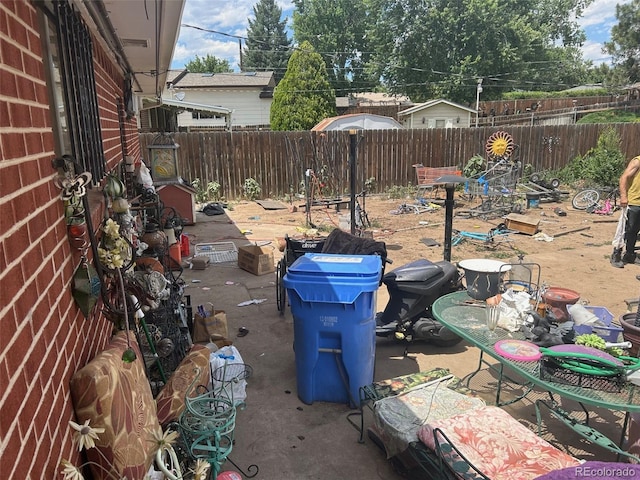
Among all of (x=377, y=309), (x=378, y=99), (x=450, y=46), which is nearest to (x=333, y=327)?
(x=377, y=309)

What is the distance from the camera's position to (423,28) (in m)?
36.1

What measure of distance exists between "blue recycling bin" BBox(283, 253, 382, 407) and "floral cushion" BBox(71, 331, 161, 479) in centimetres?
152

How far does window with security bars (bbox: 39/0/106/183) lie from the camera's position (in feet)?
6.46

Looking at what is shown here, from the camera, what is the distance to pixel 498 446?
2391 millimetres

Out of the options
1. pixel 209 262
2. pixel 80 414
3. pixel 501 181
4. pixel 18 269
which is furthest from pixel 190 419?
pixel 501 181

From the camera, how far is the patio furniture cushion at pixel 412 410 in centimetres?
275

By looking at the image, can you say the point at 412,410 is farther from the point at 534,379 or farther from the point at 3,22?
the point at 3,22

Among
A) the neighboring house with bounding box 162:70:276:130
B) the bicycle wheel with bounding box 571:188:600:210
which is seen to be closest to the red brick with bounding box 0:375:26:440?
the bicycle wheel with bounding box 571:188:600:210

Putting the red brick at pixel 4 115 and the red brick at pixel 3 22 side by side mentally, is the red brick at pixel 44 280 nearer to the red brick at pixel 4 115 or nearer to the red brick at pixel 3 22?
the red brick at pixel 4 115

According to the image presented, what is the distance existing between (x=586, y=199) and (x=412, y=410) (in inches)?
428

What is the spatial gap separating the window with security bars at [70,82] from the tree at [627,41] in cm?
4215

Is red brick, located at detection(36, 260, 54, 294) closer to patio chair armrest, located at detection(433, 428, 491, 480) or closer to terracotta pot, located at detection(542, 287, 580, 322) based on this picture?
patio chair armrest, located at detection(433, 428, 491, 480)

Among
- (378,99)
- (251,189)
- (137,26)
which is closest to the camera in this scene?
(137,26)

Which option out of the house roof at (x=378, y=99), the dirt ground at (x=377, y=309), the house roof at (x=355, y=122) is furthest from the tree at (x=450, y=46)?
the dirt ground at (x=377, y=309)
